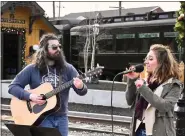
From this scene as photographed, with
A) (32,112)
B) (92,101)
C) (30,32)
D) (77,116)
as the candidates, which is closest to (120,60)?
(30,32)

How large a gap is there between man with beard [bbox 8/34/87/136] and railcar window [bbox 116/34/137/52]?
15.8 meters

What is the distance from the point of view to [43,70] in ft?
12.7

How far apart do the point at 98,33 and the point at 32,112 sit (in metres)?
17.7

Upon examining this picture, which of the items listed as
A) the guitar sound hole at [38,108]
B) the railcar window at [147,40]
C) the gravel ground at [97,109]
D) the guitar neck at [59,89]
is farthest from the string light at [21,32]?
the guitar neck at [59,89]

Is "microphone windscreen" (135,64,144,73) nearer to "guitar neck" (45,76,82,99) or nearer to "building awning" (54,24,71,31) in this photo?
"guitar neck" (45,76,82,99)

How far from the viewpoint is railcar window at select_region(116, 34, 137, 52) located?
19.7m

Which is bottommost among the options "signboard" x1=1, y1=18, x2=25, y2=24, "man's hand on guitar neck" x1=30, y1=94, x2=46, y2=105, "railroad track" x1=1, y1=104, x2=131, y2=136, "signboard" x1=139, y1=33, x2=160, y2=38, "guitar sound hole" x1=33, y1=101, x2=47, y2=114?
"railroad track" x1=1, y1=104, x2=131, y2=136

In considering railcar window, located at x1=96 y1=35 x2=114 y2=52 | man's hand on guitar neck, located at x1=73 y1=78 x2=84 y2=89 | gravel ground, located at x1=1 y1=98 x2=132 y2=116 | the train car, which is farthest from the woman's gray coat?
railcar window, located at x1=96 y1=35 x2=114 y2=52

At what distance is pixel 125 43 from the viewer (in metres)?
20.0

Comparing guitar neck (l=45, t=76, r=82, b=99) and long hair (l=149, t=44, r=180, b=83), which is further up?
long hair (l=149, t=44, r=180, b=83)

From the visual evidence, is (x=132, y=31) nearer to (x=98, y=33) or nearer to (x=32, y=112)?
(x=98, y=33)

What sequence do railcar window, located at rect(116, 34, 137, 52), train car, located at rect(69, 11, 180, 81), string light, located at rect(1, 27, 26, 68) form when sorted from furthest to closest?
string light, located at rect(1, 27, 26, 68)
railcar window, located at rect(116, 34, 137, 52)
train car, located at rect(69, 11, 180, 81)

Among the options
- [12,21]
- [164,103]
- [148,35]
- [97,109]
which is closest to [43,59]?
[164,103]

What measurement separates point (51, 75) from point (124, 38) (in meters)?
16.4
